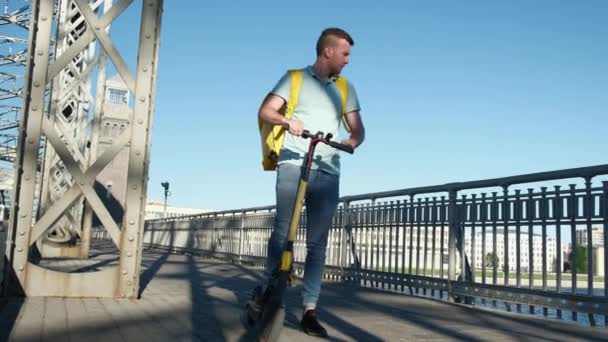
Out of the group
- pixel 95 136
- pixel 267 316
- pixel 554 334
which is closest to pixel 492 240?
pixel 554 334

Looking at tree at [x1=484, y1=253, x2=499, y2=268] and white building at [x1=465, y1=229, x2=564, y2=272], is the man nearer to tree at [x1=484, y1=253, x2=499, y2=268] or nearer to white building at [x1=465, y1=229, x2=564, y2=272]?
white building at [x1=465, y1=229, x2=564, y2=272]

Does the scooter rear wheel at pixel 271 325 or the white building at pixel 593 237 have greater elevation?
the white building at pixel 593 237

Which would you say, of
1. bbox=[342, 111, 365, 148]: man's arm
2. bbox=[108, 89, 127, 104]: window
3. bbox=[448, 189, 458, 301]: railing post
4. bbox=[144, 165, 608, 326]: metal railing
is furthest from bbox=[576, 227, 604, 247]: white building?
bbox=[108, 89, 127, 104]: window

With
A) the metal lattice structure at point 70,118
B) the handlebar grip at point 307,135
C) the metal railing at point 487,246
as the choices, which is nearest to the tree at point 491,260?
the metal railing at point 487,246

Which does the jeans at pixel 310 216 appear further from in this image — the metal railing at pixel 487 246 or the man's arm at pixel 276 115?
the metal railing at pixel 487 246

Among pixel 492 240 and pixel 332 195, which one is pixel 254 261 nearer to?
pixel 492 240

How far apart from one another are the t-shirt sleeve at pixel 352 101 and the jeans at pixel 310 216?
54 cm

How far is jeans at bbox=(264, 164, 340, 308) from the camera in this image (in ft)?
13.6

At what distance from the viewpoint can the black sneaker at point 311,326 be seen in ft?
13.3

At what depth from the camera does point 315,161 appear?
13.7 ft

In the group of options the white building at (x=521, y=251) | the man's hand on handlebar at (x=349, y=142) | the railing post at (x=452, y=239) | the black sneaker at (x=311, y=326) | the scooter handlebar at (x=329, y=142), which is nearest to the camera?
the scooter handlebar at (x=329, y=142)

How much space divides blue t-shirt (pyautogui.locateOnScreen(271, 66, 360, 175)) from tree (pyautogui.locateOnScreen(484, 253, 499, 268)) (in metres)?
3.26

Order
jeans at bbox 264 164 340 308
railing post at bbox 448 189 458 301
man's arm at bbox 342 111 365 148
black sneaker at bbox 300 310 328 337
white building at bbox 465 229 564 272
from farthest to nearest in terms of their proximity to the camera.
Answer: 1. railing post at bbox 448 189 458 301
2. white building at bbox 465 229 564 272
3. man's arm at bbox 342 111 365 148
4. jeans at bbox 264 164 340 308
5. black sneaker at bbox 300 310 328 337

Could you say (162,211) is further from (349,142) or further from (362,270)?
(349,142)
